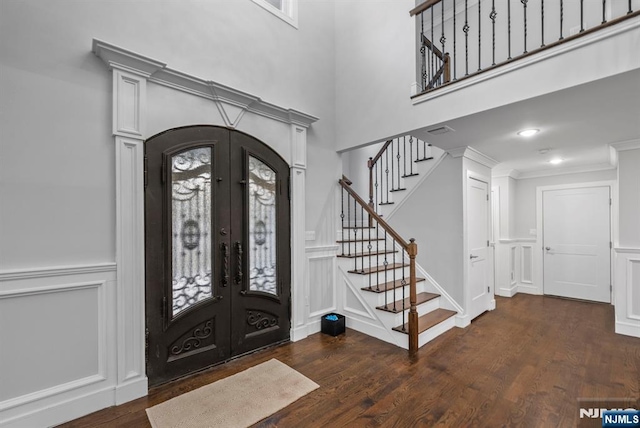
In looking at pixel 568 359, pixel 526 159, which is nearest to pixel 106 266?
pixel 568 359

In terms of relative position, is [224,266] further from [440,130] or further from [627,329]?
[627,329]

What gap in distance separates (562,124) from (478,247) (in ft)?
6.07

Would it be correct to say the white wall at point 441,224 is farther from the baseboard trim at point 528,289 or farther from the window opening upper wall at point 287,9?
the baseboard trim at point 528,289

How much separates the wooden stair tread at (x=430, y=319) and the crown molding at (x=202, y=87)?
258 centimetres

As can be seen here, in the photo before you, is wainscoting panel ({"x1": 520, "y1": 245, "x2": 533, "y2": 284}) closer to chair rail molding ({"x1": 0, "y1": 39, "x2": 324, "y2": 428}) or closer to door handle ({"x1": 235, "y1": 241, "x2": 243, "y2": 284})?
door handle ({"x1": 235, "y1": 241, "x2": 243, "y2": 284})

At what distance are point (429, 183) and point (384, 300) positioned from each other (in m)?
1.83

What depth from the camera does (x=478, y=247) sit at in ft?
13.5

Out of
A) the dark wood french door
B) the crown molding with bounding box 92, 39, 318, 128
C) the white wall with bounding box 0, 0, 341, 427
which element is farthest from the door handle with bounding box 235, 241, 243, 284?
the crown molding with bounding box 92, 39, 318, 128

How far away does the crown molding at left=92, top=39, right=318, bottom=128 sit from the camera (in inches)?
82.7

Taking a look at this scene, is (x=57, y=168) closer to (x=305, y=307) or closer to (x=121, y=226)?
(x=121, y=226)

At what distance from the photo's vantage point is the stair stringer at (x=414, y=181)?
13.3ft

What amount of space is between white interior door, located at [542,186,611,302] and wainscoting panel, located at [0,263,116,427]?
6663mm

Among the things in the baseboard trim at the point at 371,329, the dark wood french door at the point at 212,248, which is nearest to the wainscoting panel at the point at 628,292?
the baseboard trim at the point at 371,329

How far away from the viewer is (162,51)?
2.46 meters
